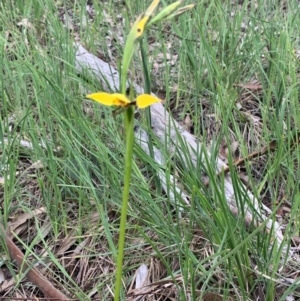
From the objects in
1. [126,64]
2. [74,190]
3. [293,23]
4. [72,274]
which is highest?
[126,64]

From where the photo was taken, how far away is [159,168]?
4.67 feet

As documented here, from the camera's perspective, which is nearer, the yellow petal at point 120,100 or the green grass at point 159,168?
the yellow petal at point 120,100

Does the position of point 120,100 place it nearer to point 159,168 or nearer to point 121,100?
point 121,100

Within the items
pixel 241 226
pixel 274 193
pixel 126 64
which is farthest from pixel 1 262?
pixel 126 64

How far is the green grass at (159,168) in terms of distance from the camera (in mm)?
1143

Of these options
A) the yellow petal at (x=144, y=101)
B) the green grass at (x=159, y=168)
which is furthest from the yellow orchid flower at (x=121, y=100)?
the green grass at (x=159, y=168)

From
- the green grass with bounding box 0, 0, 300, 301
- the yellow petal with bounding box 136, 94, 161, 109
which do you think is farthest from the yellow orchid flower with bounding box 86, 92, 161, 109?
the green grass with bounding box 0, 0, 300, 301

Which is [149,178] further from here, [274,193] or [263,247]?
[263,247]

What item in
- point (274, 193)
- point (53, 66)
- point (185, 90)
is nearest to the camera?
point (274, 193)

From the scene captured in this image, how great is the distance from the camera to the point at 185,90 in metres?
2.03

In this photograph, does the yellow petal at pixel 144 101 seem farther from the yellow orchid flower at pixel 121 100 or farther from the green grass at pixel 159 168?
the green grass at pixel 159 168

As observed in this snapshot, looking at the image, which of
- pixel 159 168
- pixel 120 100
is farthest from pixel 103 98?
pixel 159 168

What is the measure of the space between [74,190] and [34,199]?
162 mm

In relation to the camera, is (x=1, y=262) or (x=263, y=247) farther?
(x=1, y=262)
